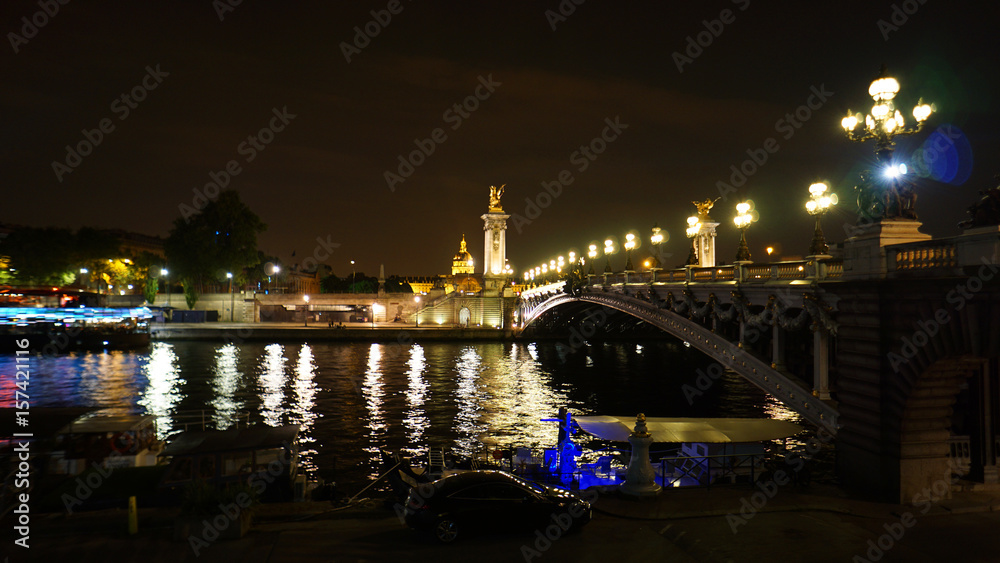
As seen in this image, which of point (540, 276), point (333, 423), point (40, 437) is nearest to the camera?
point (40, 437)

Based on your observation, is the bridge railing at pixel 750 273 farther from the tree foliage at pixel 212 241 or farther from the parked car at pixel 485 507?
the tree foliage at pixel 212 241

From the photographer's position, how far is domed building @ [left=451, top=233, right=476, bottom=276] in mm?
179125

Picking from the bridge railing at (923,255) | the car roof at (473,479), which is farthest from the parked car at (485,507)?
the bridge railing at (923,255)

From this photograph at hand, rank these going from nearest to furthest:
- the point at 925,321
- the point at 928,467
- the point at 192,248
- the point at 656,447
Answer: the point at 925,321 → the point at 928,467 → the point at 656,447 → the point at 192,248

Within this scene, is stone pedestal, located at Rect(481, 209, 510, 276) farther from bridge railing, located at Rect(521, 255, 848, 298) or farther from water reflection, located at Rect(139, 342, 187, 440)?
bridge railing, located at Rect(521, 255, 848, 298)

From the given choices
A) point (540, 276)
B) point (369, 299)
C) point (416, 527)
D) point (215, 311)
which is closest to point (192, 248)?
point (215, 311)

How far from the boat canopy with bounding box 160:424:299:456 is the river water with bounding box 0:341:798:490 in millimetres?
3950

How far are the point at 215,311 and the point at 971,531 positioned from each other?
8426cm

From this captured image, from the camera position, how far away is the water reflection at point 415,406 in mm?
25734

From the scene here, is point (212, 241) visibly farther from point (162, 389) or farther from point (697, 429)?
point (697, 429)

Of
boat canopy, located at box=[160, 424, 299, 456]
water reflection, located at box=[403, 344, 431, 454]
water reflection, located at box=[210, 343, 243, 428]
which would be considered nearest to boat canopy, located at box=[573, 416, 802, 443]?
boat canopy, located at box=[160, 424, 299, 456]

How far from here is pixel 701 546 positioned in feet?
33.7

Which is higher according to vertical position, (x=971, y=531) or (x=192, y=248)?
(x=192, y=248)

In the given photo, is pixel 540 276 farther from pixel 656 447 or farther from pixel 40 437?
pixel 40 437
